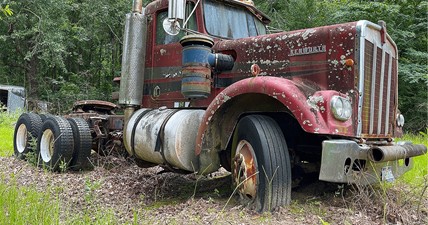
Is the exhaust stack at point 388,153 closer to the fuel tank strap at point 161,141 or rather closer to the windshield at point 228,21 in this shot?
the fuel tank strap at point 161,141

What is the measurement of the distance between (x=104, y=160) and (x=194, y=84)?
282 centimetres

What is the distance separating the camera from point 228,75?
4.58 meters

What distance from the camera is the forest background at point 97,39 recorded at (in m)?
12.2

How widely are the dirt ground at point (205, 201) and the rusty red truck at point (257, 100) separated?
0.21m

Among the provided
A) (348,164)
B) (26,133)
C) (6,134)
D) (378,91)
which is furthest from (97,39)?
(348,164)

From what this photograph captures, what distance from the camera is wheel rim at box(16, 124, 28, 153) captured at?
23.1 ft

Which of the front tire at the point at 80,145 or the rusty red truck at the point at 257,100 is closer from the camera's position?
the rusty red truck at the point at 257,100

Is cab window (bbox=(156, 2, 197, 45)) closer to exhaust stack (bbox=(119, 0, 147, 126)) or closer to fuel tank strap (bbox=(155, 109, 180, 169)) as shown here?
exhaust stack (bbox=(119, 0, 147, 126))

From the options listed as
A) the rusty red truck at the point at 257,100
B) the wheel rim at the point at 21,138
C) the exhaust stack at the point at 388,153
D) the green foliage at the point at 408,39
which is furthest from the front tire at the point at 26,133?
the green foliage at the point at 408,39

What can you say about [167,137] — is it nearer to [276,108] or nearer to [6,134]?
[276,108]

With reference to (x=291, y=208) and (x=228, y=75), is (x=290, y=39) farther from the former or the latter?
(x=291, y=208)

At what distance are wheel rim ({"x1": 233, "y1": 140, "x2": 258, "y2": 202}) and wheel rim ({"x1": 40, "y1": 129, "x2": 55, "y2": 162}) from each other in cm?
361

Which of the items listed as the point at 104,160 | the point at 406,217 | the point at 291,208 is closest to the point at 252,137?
the point at 291,208

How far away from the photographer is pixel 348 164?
3.26 metres
